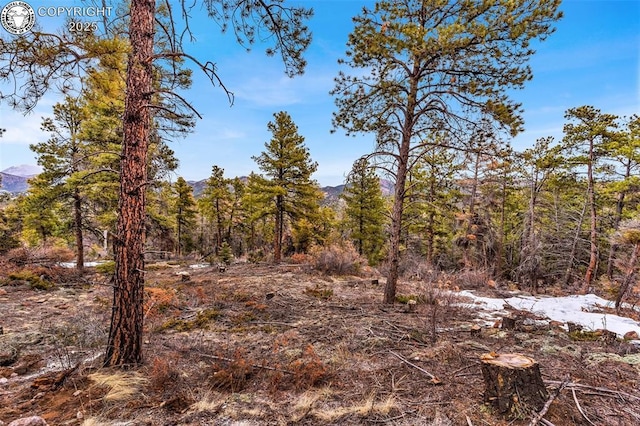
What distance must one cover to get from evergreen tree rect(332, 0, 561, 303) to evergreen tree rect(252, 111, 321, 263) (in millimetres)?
9285

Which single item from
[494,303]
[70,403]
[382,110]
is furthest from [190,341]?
[494,303]

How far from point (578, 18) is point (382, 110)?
4208mm

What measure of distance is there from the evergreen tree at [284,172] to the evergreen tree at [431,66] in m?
9.29

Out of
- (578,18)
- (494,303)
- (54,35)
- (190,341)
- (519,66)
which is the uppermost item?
(578,18)

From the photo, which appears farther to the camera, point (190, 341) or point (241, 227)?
point (241, 227)

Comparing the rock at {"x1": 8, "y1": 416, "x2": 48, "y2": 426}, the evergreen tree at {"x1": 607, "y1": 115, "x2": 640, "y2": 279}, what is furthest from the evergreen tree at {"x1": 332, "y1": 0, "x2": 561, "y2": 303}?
the evergreen tree at {"x1": 607, "y1": 115, "x2": 640, "y2": 279}

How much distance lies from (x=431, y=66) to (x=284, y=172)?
1128cm

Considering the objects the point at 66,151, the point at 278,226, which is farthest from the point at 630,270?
the point at 66,151

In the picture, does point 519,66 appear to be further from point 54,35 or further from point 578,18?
point 54,35

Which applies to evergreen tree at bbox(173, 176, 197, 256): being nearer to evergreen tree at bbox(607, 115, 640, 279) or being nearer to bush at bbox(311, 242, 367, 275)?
bush at bbox(311, 242, 367, 275)

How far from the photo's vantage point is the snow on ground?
20.1 ft

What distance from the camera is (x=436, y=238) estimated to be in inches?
906

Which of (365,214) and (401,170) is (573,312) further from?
(365,214)

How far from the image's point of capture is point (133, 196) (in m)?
3.57
